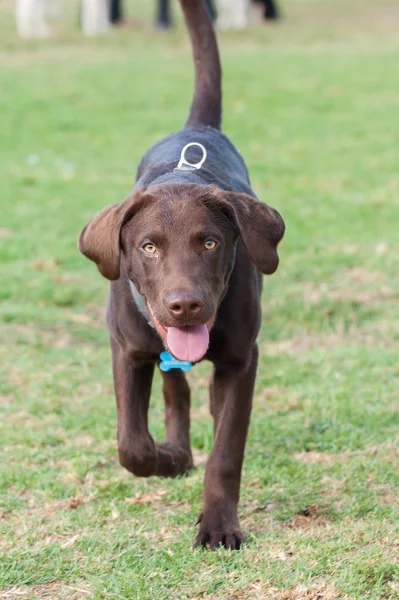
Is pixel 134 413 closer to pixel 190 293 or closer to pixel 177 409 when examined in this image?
pixel 177 409

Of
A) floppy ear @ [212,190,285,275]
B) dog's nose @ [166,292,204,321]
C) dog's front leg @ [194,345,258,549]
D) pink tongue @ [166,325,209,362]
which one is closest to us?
dog's nose @ [166,292,204,321]

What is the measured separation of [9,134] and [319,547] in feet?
34.0

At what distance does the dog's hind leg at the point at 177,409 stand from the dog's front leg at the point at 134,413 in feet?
1.60

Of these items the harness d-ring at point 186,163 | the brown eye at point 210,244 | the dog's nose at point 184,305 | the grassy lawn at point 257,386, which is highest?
the harness d-ring at point 186,163

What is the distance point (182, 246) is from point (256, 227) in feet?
1.12

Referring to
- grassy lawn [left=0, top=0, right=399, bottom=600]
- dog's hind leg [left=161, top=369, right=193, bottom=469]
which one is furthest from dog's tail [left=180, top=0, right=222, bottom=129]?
grassy lawn [left=0, top=0, right=399, bottom=600]

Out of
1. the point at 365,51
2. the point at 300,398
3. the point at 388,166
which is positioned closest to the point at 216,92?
the point at 300,398

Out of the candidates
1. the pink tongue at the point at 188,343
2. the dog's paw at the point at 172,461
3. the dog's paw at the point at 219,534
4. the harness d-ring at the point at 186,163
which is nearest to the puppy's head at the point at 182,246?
the pink tongue at the point at 188,343

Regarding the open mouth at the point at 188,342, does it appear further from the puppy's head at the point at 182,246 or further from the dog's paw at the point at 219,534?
the dog's paw at the point at 219,534

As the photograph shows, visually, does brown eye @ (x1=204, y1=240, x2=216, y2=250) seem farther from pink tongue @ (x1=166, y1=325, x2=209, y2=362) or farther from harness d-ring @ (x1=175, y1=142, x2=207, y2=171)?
harness d-ring @ (x1=175, y1=142, x2=207, y2=171)

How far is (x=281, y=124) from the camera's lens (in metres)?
14.4

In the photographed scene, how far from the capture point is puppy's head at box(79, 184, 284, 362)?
3.79 meters

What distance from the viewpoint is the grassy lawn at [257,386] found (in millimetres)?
3953

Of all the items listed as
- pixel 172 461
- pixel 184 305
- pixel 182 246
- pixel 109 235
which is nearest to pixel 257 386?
pixel 172 461
